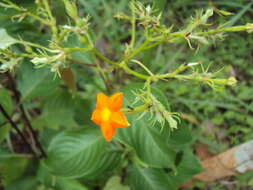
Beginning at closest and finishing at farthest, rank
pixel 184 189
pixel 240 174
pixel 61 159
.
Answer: pixel 61 159, pixel 240 174, pixel 184 189

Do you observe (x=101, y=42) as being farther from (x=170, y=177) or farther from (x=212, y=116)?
(x=170, y=177)

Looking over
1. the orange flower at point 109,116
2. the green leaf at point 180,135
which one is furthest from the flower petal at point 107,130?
the green leaf at point 180,135

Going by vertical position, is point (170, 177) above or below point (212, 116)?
above

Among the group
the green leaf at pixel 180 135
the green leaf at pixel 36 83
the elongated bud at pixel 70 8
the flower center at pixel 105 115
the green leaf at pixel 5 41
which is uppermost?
the elongated bud at pixel 70 8

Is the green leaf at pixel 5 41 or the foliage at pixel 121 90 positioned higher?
the green leaf at pixel 5 41

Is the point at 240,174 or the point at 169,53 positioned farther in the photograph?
the point at 169,53

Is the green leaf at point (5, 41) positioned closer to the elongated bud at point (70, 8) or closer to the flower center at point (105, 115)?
the elongated bud at point (70, 8)

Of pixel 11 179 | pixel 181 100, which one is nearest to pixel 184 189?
pixel 181 100
